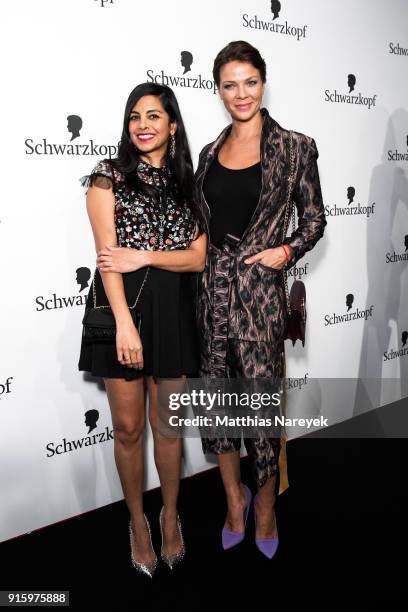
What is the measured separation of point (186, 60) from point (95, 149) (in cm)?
65

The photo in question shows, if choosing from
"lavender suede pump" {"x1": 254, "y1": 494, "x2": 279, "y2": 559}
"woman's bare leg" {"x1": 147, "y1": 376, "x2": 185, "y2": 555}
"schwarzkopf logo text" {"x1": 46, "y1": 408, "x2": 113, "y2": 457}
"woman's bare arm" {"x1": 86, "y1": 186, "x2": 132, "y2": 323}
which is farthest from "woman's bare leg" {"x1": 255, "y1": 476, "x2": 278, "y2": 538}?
"woman's bare arm" {"x1": 86, "y1": 186, "x2": 132, "y2": 323}

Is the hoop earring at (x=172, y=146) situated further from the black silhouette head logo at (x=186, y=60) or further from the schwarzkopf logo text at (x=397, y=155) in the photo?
the schwarzkopf logo text at (x=397, y=155)

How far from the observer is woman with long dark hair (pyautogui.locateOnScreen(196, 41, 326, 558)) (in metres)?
2.21

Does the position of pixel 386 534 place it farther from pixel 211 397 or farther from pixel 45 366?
pixel 45 366

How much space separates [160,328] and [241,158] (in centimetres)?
74

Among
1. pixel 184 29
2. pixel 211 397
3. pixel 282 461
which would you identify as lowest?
pixel 282 461

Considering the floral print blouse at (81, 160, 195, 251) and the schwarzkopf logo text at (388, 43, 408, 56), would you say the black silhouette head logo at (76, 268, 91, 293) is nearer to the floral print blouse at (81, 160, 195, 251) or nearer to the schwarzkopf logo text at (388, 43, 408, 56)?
the floral print blouse at (81, 160, 195, 251)

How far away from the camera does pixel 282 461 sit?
9.01 ft

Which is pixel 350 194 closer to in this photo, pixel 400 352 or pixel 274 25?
pixel 274 25

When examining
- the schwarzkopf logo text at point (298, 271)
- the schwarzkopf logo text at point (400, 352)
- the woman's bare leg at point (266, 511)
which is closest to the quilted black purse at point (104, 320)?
the woman's bare leg at point (266, 511)

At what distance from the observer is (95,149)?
8.47 ft

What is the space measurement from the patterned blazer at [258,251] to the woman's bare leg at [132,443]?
1.17ft

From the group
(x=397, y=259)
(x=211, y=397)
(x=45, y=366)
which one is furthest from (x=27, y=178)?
(x=397, y=259)

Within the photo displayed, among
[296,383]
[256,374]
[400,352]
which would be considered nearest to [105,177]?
[256,374]
